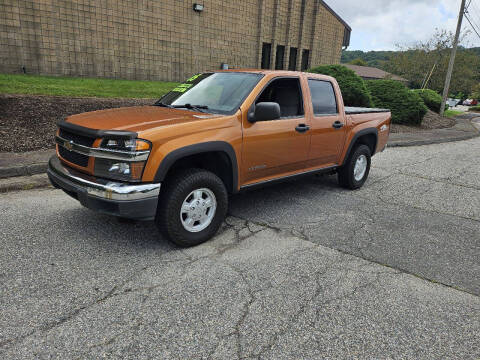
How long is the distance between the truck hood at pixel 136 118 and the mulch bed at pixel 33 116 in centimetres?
386

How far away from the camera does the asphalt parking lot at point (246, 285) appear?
2473mm

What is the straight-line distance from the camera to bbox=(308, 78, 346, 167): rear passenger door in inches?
206

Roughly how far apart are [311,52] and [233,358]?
25897 mm

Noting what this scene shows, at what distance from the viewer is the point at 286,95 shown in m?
4.96

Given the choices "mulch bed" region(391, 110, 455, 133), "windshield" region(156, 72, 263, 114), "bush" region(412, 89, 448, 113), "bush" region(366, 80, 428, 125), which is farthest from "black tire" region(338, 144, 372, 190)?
"bush" region(412, 89, 448, 113)

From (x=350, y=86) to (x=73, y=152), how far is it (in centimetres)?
1215

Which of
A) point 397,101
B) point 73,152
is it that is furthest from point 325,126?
point 397,101

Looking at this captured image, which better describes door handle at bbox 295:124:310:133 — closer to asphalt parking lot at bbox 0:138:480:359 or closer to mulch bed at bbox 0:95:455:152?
asphalt parking lot at bbox 0:138:480:359

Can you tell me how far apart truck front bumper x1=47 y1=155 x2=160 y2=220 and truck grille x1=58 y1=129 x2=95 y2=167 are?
20 cm

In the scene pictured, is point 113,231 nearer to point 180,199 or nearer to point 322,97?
point 180,199

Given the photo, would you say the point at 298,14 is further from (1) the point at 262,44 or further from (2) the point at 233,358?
(2) the point at 233,358

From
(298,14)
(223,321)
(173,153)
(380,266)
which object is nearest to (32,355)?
(223,321)

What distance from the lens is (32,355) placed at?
2270 millimetres

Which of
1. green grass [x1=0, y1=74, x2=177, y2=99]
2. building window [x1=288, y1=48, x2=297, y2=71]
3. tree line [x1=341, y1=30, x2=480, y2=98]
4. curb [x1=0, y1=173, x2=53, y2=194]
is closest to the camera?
curb [x1=0, y1=173, x2=53, y2=194]
